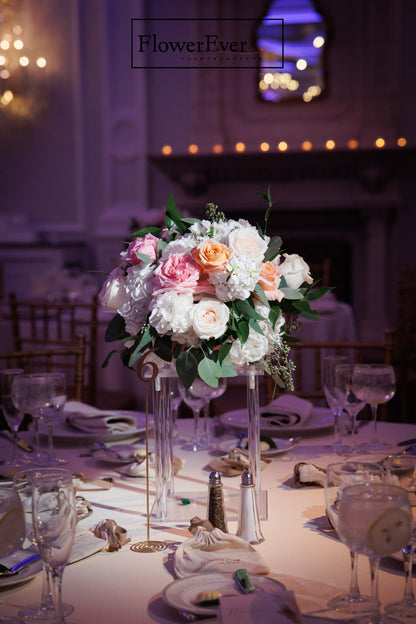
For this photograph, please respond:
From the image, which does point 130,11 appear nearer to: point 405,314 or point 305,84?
point 305,84

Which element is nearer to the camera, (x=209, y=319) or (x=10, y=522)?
(x=10, y=522)

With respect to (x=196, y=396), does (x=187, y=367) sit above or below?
above

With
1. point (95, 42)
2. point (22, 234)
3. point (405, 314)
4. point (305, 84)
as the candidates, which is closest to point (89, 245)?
point (22, 234)

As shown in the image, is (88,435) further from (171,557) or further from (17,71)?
(17,71)

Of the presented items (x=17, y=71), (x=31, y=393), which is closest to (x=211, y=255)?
(x=31, y=393)

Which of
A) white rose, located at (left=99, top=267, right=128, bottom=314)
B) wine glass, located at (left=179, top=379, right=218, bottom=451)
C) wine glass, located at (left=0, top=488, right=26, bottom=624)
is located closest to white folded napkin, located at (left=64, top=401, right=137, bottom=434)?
wine glass, located at (left=179, top=379, right=218, bottom=451)

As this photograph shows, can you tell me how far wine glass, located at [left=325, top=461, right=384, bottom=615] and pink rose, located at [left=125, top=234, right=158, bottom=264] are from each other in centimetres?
49

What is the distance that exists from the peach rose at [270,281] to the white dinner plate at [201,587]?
45cm

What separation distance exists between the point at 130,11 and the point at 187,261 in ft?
19.9

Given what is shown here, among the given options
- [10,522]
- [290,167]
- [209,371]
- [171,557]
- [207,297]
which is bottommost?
[171,557]

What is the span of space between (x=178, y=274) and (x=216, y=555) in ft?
1.41

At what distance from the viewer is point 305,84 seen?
21.4 feet

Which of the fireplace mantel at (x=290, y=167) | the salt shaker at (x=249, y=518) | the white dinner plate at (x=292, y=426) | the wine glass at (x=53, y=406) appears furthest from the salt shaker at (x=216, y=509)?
the fireplace mantel at (x=290, y=167)

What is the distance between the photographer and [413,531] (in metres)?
0.89
